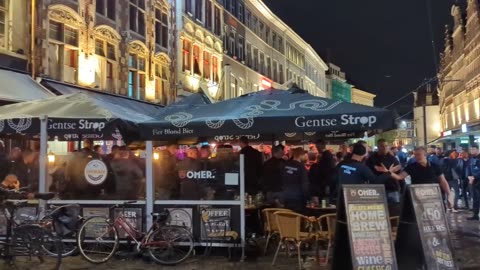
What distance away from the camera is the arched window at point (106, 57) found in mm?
23297

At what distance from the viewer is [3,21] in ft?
60.0

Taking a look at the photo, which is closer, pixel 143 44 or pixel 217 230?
pixel 217 230

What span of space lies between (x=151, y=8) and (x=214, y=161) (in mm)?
19488

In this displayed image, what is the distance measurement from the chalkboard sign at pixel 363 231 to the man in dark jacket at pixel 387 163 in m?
2.83

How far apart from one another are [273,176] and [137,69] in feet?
57.9

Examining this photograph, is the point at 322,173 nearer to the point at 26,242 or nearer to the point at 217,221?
the point at 217,221

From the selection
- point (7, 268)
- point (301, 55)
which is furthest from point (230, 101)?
point (301, 55)

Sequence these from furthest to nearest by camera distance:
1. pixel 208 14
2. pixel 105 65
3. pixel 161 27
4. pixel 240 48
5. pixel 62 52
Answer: pixel 240 48, pixel 208 14, pixel 161 27, pixel 105 65, pixel 62 52

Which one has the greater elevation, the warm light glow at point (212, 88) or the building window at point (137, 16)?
the building window at point (137, 16)

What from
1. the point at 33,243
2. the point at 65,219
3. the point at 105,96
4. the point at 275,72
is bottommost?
the point at 33,243

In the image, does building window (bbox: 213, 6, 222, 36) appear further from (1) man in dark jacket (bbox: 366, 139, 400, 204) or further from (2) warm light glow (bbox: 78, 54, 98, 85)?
(1) man in dark jacket (bbox: 366, 139, 400, 204)

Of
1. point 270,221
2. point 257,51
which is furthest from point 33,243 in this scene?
point 257,51

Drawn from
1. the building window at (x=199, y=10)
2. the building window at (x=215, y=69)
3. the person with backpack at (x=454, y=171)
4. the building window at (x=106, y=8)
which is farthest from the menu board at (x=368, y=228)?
the building window at (x=215, y=69)

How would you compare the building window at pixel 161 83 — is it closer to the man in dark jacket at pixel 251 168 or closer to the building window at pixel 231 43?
the building window at pixel 231 43
